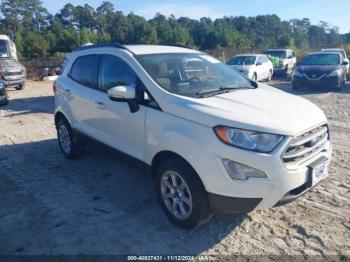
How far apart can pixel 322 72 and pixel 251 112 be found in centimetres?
1163

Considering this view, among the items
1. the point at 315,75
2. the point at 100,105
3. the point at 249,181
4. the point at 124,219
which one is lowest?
the point at 124,219

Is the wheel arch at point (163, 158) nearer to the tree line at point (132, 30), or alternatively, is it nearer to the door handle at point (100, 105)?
the door handle at point (100, 105)

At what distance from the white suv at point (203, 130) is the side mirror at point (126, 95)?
1 cm

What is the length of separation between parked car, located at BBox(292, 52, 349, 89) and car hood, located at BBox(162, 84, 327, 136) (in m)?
10.6

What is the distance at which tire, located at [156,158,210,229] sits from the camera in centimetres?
315

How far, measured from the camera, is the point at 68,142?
563cm

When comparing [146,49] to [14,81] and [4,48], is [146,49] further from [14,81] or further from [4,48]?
[4,48]

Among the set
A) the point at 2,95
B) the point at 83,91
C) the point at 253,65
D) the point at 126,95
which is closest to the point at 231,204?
the point at 126,95

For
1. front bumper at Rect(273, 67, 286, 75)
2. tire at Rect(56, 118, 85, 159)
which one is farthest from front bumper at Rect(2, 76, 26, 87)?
front bumper at Rect(273, 67, 286, 75)

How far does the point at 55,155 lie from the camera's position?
5996 mm

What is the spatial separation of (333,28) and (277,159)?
108 meters

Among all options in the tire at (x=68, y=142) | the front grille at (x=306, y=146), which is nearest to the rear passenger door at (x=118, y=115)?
the tire at (x=68, y=142)

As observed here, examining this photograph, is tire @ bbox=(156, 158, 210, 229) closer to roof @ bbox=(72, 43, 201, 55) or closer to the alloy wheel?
the alloy wheel

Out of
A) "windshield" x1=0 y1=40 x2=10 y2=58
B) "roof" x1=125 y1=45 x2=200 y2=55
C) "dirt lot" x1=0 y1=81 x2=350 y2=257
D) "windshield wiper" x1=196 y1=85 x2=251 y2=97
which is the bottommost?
"dirt lot" x1=0 y1=81 x2=350 y2=257
